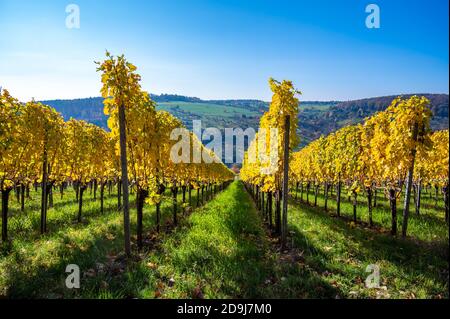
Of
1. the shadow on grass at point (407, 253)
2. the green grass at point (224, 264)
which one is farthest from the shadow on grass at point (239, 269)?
the shadow on grass at point (407, 253)

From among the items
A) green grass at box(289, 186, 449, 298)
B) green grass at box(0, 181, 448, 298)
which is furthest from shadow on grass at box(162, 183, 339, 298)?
green grass at box(289, 186, 449, 298)

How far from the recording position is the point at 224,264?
27.7 ft

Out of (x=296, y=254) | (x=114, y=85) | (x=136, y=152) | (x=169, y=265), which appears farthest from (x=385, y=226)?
(x=114, y=85)

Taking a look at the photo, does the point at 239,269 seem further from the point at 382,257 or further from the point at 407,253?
the point at 407,253

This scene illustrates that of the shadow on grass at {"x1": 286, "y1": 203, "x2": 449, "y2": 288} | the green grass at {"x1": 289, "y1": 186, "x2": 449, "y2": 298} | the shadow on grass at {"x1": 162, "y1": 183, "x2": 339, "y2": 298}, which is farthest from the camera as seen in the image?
the shadow on grass at {"x1": 286, "y1": 203, "x2": 449, "y2": 288}

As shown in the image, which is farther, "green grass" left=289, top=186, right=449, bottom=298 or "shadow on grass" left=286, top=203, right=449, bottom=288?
"shadow on grass" left=286, top=203, right=449, bottom=288

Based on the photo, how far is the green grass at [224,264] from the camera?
697 centimetres

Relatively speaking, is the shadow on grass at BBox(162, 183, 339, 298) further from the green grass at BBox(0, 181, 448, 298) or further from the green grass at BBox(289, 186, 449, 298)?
the green grass at BBox(289, 186, 449, 298)

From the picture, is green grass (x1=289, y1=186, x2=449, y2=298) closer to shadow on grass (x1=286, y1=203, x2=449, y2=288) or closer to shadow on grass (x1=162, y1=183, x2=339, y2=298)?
shadow on grass (x1=286, y1=203, x2=449, y2=288)

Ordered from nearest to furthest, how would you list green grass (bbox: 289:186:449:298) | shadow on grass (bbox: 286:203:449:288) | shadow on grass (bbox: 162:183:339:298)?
shadow on grass (bbox: 162:183:339:298), green grass (bbox: 289:186:449:298), shadow on grass (bbox: 286:203:449:288)

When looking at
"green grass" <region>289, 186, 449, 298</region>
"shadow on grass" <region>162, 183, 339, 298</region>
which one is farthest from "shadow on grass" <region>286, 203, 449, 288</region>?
Result: "shadow on grass" <region>162, 183, 339, 298</region>

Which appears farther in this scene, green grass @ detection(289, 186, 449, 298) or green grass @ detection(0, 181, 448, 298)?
green grass @ detection(289, 186, 449, 298)

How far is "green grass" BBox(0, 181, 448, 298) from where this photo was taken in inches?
275

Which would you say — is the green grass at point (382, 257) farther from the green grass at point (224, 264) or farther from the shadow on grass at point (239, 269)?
the shadow on grass at point (239, 269)
